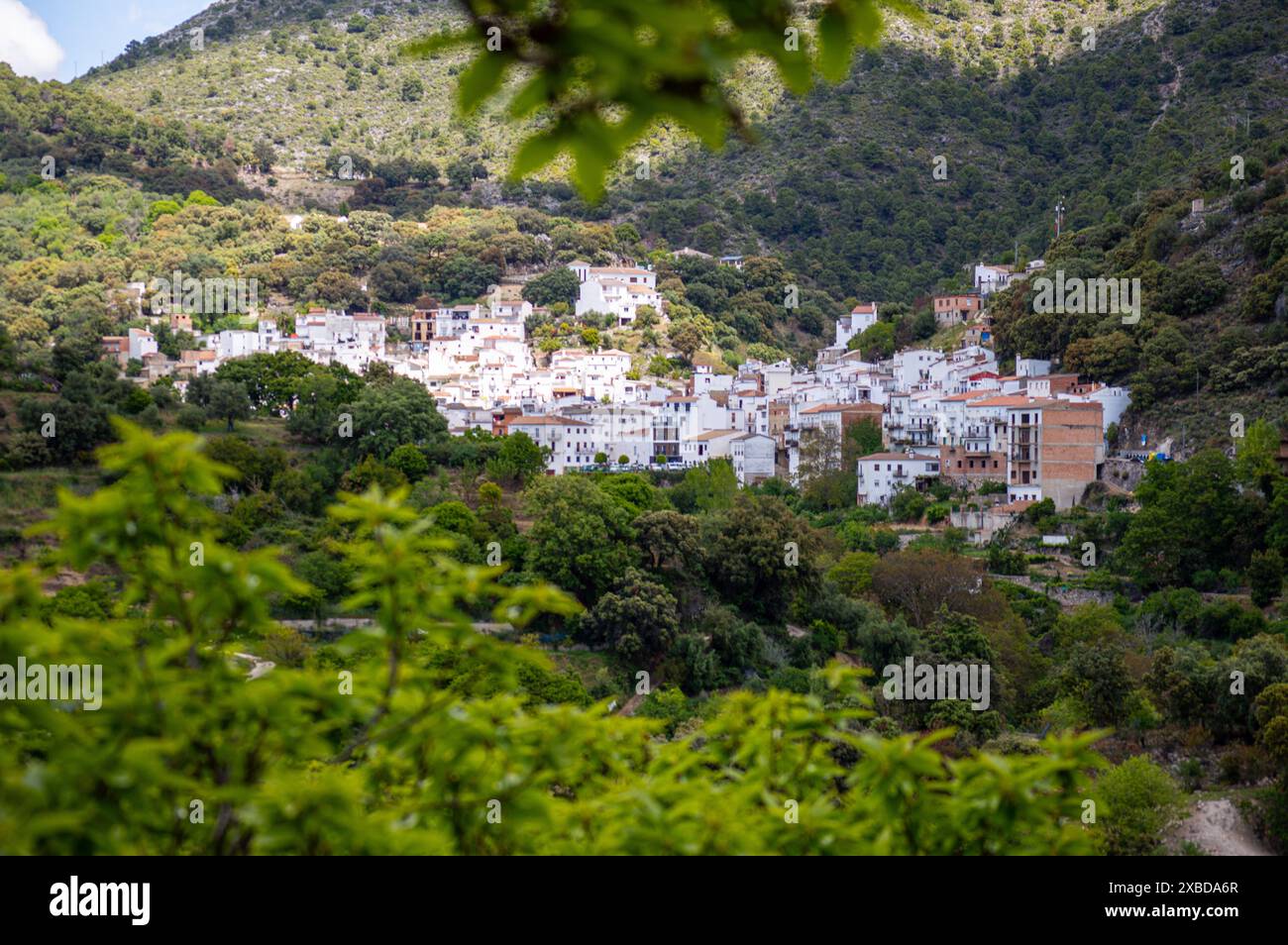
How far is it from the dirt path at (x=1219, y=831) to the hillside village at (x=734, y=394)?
1404 cm

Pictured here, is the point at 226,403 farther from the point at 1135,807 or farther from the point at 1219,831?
the point at 1219,831

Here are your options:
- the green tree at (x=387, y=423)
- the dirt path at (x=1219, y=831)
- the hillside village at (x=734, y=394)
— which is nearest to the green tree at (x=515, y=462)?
the green tree at (x=387, y=423)

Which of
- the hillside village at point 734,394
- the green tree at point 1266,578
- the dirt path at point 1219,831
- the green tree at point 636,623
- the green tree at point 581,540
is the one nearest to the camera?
the dirt path at point 1219,831

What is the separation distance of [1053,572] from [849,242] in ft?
125

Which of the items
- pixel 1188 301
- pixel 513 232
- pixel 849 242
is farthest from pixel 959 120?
pixel 1188 301

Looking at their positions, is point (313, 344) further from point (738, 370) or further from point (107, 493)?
point (107, 493)

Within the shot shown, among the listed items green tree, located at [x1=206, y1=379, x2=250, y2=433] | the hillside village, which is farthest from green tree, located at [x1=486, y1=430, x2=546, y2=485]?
green tree, located at [x1=206, y1=379, x2=250, y2=433]

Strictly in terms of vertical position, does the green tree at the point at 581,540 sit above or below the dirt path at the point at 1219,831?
above

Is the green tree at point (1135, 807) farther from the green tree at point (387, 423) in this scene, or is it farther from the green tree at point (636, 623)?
the green tree at point (387, 423)

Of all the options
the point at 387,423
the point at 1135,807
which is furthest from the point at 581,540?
the point at 1135,807

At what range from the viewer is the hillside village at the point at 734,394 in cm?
2989

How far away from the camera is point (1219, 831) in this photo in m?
13.3

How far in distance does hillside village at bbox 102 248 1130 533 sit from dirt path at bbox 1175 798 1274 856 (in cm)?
1404

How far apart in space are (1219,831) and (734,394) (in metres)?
25.6
